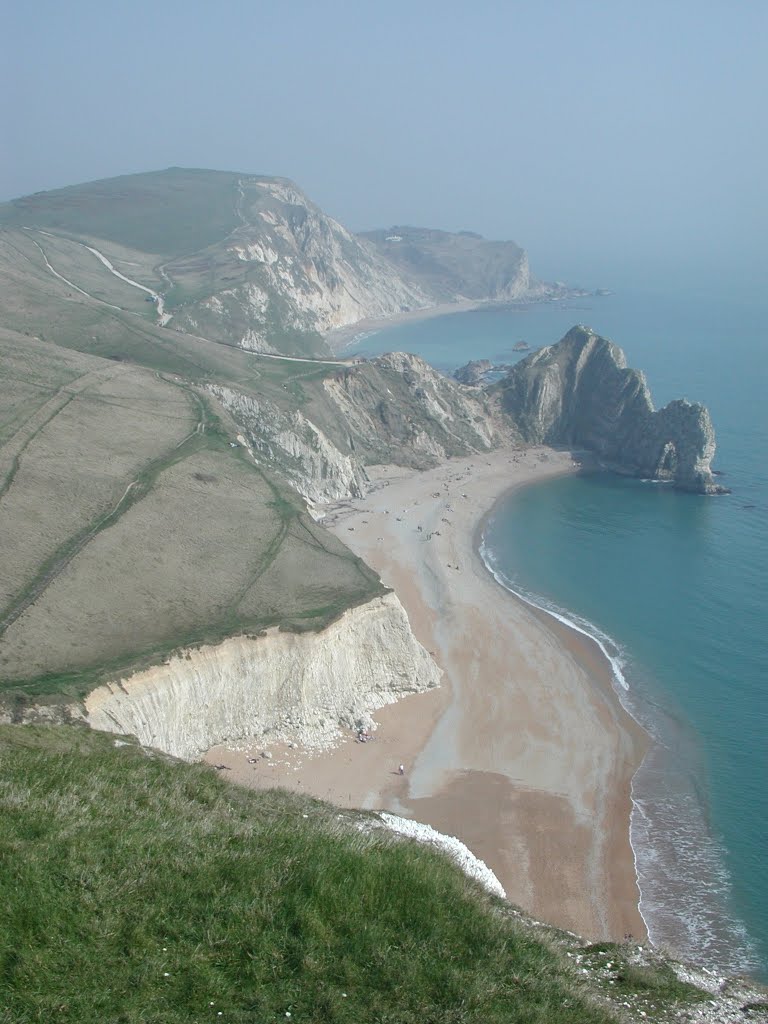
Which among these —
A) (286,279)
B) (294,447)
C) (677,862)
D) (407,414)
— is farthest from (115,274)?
(677,862)

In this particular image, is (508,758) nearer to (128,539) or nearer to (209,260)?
(128,539)

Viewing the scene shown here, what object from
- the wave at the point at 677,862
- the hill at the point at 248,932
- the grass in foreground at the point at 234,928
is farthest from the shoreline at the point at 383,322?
the grass in foreground at the point at 234,928

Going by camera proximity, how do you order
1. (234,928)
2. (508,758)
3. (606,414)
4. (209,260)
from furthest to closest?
1. (209,260)
2. (606,414)
3. (508,758)
4. (234,928)

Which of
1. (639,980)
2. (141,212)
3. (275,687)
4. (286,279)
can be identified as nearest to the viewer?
(639,980)

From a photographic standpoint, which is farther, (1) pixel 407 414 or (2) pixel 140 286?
(2) pixel 140 286

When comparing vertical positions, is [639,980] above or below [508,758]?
above

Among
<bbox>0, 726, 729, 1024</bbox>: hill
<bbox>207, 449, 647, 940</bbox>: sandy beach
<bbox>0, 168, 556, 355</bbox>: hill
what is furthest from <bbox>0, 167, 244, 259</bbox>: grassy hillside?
<bbox>0, 726, 729, 1024</bbox>: hill

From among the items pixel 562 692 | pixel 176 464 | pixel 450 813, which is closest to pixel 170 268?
pixel 176 464

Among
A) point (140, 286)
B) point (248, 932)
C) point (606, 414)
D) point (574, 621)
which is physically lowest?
point (574, 621)
